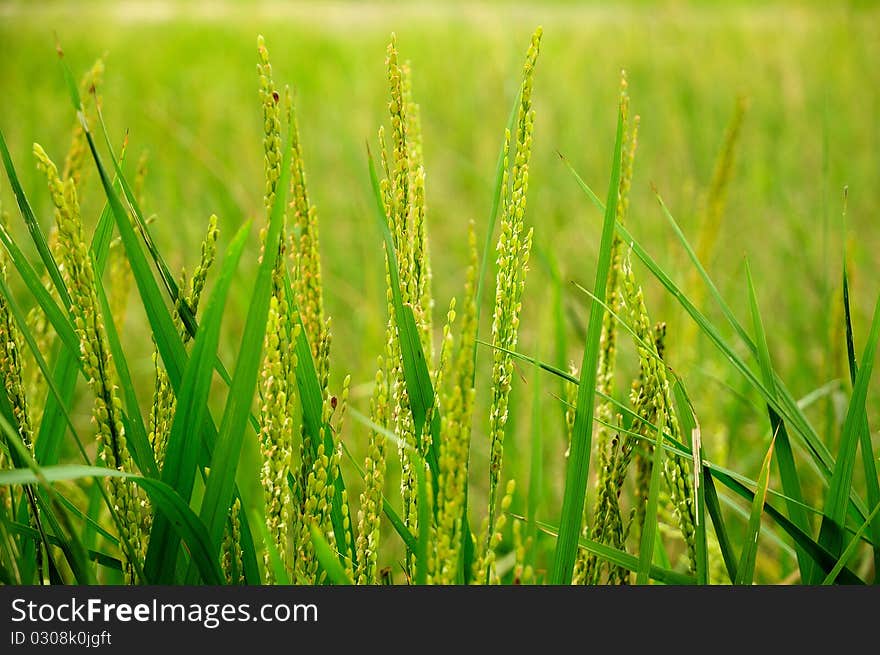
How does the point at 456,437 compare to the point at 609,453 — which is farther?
the point at 609,453

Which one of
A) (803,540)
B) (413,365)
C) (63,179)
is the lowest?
(803,540)

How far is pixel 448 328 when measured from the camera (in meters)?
0.39

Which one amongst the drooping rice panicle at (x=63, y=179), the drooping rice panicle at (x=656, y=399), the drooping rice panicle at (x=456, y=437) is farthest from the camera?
the drooping rice panicle at (x=63, y=179)

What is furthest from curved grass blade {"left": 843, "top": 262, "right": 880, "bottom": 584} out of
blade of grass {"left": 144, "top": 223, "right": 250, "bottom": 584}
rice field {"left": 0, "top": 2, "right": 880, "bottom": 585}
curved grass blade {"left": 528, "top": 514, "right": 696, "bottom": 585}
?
blade of grass {"left": 144, "top": 223, "right": 250, "bottom": 584}

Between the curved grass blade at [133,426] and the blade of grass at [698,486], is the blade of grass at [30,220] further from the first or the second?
the blade of grass at [698,486]

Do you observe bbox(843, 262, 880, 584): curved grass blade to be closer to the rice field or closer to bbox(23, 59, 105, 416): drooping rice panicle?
the rice field

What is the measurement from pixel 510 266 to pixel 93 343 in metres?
0.20

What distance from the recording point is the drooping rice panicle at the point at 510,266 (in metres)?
0.40

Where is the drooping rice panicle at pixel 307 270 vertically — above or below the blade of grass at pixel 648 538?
above

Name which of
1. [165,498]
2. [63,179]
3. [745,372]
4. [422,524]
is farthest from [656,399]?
[63,179]

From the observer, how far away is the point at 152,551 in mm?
408

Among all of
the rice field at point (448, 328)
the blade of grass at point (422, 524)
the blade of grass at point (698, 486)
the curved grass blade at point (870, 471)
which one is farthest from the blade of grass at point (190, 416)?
the curved grass blade at point (870, 471)

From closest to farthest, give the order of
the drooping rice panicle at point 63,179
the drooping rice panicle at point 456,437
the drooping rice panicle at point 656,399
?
the drooping rice panicle at point 456,437 < the drooping rice panicle at point 656,399 < the drooping rice panicle at point 63,179

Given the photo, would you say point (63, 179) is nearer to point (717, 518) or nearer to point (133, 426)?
point (133, 426)
